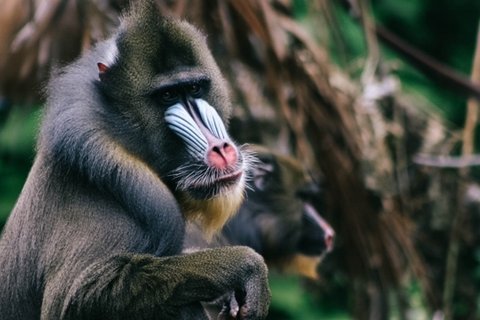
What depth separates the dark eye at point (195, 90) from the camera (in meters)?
3.54

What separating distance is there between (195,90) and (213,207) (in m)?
0.40

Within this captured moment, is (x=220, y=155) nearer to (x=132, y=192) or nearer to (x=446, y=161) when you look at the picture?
(x=132, y=192)

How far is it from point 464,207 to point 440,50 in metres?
2.42

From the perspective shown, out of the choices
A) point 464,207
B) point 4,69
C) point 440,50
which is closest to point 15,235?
point 4,69

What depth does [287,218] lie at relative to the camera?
5.57m

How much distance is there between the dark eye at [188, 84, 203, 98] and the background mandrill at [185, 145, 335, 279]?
1888mm

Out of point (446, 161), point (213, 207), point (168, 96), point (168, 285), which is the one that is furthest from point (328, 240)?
point (168, 285)

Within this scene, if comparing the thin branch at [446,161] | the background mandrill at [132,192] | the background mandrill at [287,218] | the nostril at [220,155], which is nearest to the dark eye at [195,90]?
the background mandrill at [132,192]

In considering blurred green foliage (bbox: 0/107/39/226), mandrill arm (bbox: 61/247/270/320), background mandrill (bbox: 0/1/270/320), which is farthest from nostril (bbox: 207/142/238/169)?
blurred green foliage (bbox: 0/107/39/226)

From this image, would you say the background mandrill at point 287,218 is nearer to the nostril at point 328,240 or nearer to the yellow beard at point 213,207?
the nostril at point 328,240

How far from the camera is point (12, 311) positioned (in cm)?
362

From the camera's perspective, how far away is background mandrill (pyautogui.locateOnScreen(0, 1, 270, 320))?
129 inches

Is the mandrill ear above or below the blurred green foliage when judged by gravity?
above

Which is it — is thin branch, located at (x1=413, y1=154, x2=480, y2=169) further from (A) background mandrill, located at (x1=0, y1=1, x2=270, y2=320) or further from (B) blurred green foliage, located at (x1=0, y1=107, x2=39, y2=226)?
(A) background mandrill, located at (x1=0, y1=1, x2=270, y2=320)
